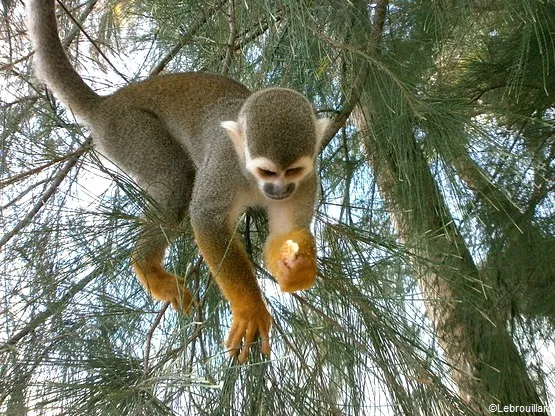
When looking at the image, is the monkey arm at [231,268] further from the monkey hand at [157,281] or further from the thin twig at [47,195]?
the thin twig at [47,195]

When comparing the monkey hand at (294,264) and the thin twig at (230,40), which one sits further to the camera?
the thin twig at (230,40)

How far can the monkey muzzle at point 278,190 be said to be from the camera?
2.60 m

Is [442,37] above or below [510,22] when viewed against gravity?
below

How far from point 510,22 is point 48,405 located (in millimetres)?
→ 3166

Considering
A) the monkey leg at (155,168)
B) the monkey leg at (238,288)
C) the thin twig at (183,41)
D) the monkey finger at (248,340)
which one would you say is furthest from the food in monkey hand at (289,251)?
the thin twig at (183,41)

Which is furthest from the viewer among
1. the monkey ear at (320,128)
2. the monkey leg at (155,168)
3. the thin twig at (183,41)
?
the thin twig at (183,41)

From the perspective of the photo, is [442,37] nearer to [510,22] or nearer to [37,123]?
[510,22]

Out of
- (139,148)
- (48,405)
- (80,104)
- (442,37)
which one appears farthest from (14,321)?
(442,37)

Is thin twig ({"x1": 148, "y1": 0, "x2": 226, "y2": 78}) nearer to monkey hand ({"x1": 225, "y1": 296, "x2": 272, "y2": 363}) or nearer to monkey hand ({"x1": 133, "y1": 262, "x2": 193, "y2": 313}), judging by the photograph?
monkey hand ({"x1": 133, "y1": 262, "x2": 193, "y2": 313})

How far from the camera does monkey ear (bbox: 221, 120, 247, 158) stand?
2.85 metres

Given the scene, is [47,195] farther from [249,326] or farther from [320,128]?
[320,128]

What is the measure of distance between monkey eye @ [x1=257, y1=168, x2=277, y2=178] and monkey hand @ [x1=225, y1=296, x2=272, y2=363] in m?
0.49

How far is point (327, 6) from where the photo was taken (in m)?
3.15

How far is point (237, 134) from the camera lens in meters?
2.87
